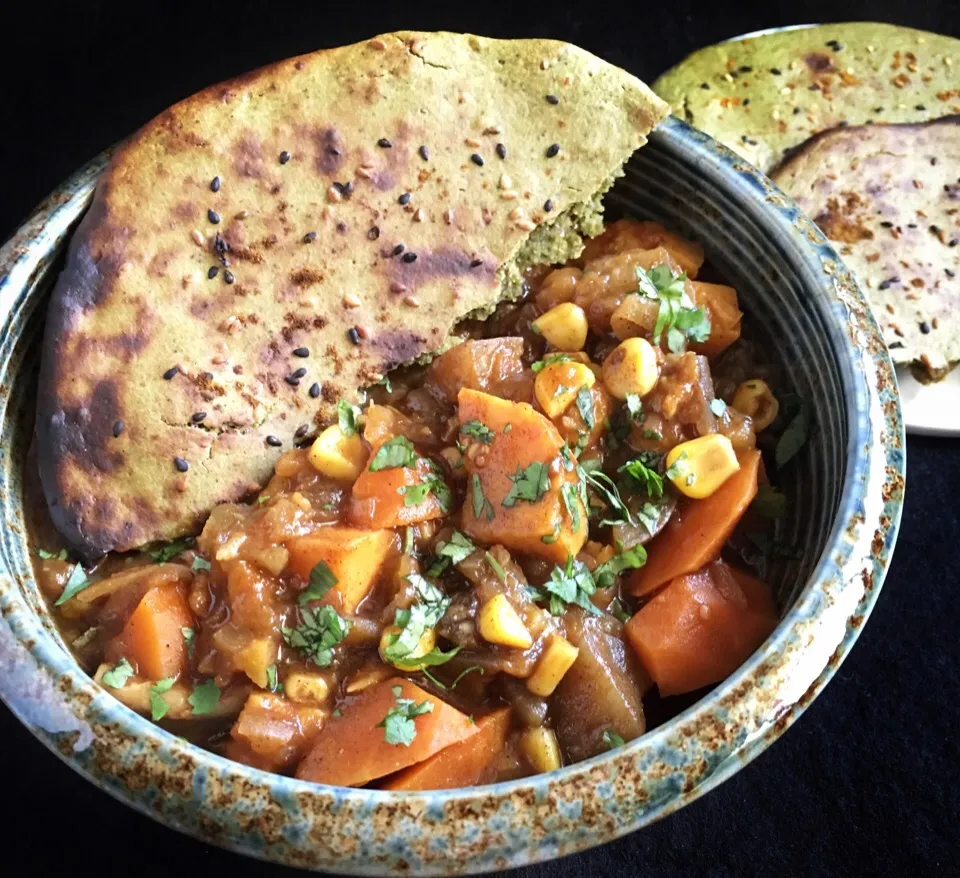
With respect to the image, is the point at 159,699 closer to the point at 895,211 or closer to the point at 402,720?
the point at 402,720

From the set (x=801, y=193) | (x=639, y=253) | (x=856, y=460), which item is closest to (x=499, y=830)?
(x=856, y=460)

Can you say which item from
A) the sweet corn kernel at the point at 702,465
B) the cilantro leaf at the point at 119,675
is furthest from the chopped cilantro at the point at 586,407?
the cilantro leaf at the point at 119,675

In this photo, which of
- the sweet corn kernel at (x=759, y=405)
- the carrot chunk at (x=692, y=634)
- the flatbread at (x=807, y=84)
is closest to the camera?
the carrot chunk at (x=692, y=634)

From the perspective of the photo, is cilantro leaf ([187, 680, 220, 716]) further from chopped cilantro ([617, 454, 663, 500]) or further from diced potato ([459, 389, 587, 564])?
chopped cilantro ([617, 454, 663, 500])

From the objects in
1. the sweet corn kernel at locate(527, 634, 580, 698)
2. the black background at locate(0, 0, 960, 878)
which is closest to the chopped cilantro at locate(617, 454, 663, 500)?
the sweet corn kernel at locate(527, 634, 580, 698)

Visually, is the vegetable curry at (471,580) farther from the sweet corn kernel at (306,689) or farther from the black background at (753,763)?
the black background at (753,763)

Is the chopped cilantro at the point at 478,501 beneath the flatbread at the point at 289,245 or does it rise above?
beneath

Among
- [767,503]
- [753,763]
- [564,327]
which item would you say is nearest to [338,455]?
[564,327]
